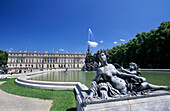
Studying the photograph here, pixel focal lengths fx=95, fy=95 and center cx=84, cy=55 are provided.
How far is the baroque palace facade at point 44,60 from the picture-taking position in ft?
259

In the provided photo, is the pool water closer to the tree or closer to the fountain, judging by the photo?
the fountain

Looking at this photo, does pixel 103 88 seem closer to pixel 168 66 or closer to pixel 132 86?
pixel 132 86

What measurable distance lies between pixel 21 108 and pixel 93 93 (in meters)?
3.22

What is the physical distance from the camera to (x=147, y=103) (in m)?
2.52

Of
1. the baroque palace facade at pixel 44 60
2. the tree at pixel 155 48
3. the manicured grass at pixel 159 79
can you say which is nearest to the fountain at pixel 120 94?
the manicured grass at pixel 159 79

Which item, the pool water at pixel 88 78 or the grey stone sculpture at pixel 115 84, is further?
the pool water at pixel 88 78

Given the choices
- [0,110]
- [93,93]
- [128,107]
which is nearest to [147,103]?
[128,107]

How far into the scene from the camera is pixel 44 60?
82562 mm

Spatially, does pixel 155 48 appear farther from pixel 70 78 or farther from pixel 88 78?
pixel 70 78

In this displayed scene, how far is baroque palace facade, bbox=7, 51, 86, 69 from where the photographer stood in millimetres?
78838

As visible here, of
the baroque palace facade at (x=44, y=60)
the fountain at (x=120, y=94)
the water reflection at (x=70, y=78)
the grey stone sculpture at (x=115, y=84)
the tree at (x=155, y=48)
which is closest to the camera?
the fountain at (x=120, y=94)

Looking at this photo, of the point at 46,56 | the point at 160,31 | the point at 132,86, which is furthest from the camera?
the point at 46,56

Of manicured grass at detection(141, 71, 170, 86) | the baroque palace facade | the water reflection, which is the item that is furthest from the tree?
the baroque palace facade

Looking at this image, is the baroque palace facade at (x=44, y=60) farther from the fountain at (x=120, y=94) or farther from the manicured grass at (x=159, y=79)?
the fountain at (x=120, y=94)
